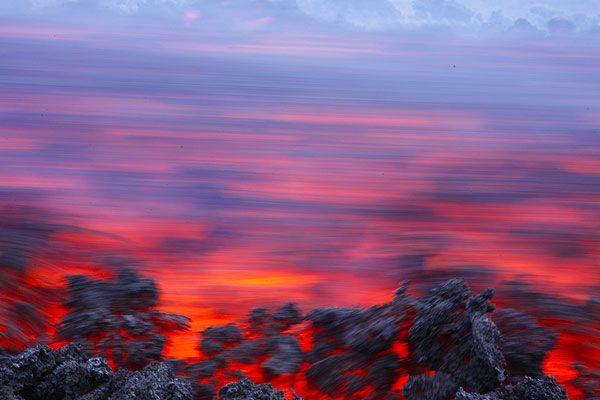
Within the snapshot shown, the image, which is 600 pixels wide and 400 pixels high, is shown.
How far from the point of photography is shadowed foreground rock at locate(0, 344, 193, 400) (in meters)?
2.55

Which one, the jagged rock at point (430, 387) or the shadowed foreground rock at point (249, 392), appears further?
the jagged rock at point (430, 387)

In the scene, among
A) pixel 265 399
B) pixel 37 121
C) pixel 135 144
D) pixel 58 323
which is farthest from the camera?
pixel 37 121

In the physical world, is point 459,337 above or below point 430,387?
above

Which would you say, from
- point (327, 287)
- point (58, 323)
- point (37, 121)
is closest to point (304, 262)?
point (327, 287)

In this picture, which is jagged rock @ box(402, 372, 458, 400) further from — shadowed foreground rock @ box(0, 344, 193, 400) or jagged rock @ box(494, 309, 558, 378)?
shadowed foreground rock @ box(0, 344, 193, 400)

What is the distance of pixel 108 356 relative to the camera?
10.6 ft

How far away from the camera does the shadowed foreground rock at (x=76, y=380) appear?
255 centimetres

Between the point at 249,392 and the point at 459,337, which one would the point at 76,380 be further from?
the point at 459,337

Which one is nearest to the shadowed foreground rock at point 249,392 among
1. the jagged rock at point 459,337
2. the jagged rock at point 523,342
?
the jagged rock at point 459,337

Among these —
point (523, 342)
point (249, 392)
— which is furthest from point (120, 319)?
point (523, 342)

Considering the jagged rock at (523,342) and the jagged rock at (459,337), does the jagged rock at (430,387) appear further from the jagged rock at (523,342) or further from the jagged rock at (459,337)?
the jagged rock at (523,342)

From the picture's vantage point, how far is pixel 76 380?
2.61 m

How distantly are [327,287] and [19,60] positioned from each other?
903 cm

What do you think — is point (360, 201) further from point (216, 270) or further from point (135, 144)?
point (135, 144)
